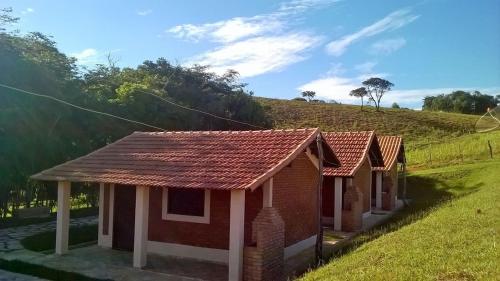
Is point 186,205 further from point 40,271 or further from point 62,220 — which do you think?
point 40,271

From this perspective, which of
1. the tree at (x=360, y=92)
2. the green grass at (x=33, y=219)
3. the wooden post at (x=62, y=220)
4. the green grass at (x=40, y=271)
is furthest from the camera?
the tree at (x=360, y=92)

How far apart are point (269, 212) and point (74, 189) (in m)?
15.8

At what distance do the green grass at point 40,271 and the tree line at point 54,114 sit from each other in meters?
7.22

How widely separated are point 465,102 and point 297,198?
3013 inches

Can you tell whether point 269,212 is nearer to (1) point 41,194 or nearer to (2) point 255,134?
(2) point 255,134

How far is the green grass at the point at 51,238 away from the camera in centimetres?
1314

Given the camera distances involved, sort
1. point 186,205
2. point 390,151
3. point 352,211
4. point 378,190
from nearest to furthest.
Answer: point 186,205 < point 352,211 < point 378,190 < point 390,151

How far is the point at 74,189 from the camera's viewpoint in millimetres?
22031

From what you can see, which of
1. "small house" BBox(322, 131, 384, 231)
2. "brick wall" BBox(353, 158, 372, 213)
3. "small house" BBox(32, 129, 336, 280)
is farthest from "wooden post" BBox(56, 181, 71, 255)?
"brick wall" BBox(353, 158, 372, 213)

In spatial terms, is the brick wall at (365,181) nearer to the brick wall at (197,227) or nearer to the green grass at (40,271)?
the brick wall at (197,227)

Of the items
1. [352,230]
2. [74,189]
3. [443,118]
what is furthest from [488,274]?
[443,118]

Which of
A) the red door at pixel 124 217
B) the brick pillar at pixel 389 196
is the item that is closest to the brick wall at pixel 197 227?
the red door at pixel 124 217

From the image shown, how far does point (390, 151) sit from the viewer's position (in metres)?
24.9

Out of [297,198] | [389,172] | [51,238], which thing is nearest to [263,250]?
[297,198]
